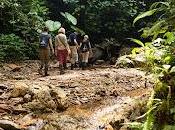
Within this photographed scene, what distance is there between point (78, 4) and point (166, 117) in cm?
1715

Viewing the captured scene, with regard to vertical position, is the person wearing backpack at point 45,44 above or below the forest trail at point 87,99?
above

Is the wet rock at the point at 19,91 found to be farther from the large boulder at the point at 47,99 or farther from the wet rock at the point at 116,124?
the wet rock at the point at 116,124

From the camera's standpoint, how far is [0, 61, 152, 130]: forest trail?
7.71 meters

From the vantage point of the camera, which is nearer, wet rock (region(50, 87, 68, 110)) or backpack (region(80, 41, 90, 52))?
wet rock (region(50, 87, 68, 110))

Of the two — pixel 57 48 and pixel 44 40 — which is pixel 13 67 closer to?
pixel 57 48

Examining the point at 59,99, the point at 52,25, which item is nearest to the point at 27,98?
the point at 59,99

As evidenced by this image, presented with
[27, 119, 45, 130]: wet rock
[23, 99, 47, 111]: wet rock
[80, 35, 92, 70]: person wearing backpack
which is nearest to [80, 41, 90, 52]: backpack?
[80, 35, 92, 70]: person wearing backpack

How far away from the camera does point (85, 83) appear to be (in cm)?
1108

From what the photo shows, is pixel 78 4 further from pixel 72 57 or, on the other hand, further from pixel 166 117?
pixel 166 117

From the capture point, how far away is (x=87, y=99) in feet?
32.4

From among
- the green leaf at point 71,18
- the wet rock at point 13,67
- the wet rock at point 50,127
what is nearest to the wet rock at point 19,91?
the wet rock at point 50,127

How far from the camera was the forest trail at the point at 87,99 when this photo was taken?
25.3 ft

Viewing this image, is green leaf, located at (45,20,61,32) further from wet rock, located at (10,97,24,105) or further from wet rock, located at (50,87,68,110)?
wet rock, located at (10,97,24,105)

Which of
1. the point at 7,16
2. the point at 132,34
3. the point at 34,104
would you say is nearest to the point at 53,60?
the point at 7,16
